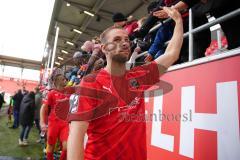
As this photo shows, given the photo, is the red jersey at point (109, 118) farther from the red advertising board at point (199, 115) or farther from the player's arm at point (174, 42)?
the red advertising board at point (199, 115)

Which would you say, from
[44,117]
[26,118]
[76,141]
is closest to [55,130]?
[44,117]

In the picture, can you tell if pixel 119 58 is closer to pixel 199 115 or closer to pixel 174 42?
pixel 174 42

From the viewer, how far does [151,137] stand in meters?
3.09

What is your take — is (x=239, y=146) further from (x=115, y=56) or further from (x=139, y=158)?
(x=115, y=56)

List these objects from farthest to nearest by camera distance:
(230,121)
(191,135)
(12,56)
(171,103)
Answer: (12,56) < (171,103) < (191,135) < (230,121)

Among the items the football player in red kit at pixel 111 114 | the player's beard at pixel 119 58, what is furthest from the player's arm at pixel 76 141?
the player's beard at pixel 119 58

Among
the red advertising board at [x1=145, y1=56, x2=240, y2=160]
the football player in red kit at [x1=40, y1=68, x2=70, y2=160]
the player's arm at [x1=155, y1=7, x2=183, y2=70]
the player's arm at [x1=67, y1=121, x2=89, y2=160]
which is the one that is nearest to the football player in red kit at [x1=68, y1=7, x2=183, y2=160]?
the player's arm at [x1=67, y1=121, x2=89, y2=160]

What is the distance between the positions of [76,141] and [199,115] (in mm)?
1312

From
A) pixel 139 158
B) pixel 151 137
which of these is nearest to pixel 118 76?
pixel 139 158

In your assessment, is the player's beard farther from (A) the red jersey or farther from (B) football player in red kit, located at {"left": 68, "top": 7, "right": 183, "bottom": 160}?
(A) the red jersey

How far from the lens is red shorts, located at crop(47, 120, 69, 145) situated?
508 cm

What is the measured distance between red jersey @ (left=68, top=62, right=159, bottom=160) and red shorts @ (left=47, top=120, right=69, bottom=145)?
353cm

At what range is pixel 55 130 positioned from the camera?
5129 mm

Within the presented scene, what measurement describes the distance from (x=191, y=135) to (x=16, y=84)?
39.8 metres
